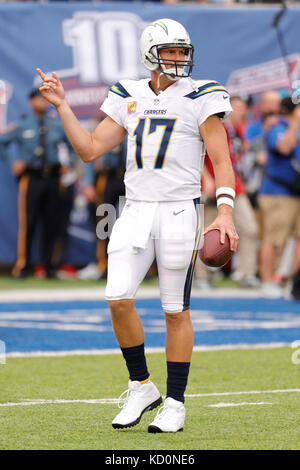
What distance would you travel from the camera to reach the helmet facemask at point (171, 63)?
4.89 m

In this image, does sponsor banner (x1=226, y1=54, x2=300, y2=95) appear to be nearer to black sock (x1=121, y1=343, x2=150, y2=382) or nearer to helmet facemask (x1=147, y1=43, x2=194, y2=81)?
helmet facemask (x1=147, y1=43, x2=194, y2=81)

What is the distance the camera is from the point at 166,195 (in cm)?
485

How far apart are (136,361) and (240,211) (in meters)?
7.20

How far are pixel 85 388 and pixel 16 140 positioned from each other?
7.34 metres

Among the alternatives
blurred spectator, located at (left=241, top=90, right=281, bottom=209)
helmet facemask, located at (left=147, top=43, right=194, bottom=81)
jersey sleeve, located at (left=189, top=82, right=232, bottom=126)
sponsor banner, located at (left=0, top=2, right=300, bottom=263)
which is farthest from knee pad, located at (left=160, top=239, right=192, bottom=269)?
sponsor banner, located at (left=0, top=2, right=300, bottom=263)

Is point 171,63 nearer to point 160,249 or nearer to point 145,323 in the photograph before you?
point 160,249

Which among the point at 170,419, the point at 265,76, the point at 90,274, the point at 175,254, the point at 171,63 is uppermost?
the point at 265,76

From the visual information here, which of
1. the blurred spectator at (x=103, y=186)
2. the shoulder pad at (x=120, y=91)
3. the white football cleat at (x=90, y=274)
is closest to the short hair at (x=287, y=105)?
the blurred spectator at (x=103, y=186)

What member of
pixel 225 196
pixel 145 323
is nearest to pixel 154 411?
pixel 225 196

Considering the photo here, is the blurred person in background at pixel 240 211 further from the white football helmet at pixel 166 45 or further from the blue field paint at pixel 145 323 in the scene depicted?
the white football helmet at pixel 166 45

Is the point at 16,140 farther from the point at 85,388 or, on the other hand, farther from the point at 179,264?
the point at 179,264

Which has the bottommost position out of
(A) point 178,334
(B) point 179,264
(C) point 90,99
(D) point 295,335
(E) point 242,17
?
(D) point 295,335
